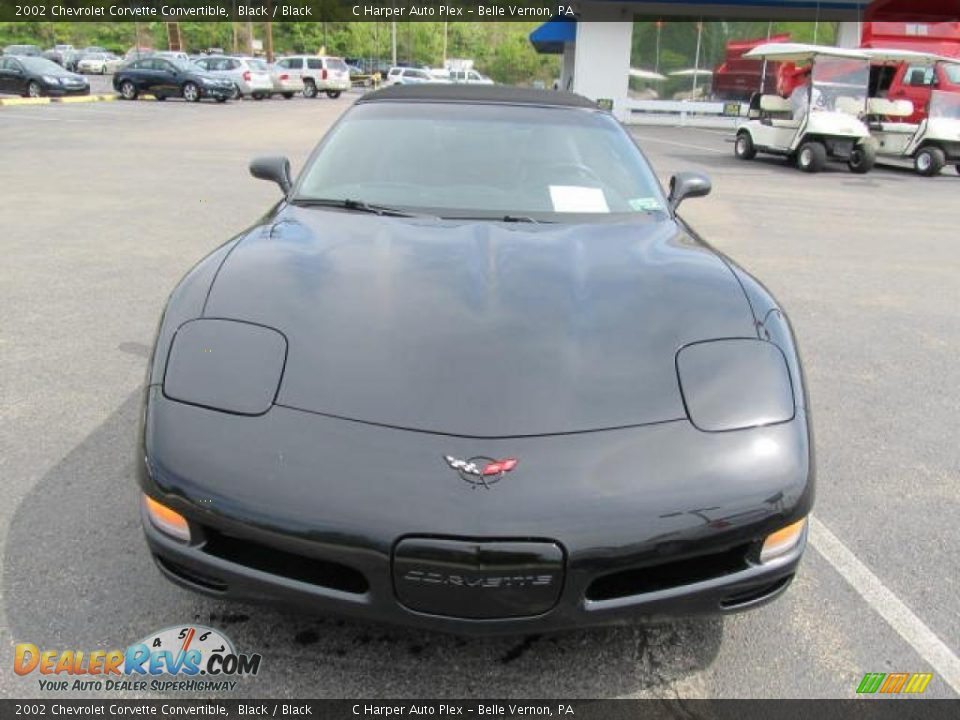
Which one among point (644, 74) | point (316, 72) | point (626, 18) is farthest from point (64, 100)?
point (644, 74)

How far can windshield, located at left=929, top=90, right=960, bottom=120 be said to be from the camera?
15.3 meters

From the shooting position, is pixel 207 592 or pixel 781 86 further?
pixel 781 86

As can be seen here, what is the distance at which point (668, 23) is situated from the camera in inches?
1016

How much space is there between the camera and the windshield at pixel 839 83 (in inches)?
587

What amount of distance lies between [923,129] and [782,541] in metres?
16.3

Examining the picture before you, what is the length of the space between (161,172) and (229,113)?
47.2 feet

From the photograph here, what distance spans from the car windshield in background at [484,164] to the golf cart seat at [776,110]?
1379cm

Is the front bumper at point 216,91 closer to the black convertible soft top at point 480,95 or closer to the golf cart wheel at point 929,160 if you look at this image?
the golf cart wheel at point 929,160

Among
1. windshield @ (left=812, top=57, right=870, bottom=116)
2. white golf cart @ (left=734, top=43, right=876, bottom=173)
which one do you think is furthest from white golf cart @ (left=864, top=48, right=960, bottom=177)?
white golf cart @ (left=734, top=43, right=876, bottom=173)


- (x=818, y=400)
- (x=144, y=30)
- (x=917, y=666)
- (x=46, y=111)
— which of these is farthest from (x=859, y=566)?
(x=144, y=30)

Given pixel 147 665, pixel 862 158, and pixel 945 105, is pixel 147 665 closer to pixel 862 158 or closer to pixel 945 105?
pixel 862 158

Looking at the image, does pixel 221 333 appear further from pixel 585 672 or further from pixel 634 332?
pixel 585 672

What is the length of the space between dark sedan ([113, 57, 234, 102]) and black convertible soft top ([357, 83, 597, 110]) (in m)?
27.6

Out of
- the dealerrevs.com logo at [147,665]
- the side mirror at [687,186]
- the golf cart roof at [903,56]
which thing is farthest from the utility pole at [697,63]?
the dealerrevs.com logo at [147,665]
